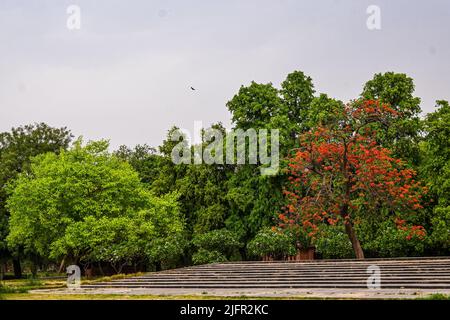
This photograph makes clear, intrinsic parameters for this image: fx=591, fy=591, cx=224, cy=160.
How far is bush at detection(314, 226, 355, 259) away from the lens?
2734 centimetres

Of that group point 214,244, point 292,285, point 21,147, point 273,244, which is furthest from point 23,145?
point 292,285

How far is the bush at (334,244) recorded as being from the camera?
27.3 metres

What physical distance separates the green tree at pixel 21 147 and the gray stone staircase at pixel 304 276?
67.9 feet

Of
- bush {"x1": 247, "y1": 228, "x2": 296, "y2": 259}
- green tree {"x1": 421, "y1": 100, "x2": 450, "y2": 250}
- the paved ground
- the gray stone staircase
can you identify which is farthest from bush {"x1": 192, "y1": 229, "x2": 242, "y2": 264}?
the paved ground

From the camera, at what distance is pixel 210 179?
33.9 m

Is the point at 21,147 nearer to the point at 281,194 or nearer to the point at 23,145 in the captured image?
the point at 23,145

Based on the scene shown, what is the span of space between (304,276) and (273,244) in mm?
9290

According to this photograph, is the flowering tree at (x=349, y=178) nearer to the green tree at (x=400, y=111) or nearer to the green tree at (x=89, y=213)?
the green tree at (x=400, y=111)

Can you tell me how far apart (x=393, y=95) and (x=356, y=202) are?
236 inches

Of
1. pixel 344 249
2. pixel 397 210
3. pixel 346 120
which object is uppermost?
pixel 346 120

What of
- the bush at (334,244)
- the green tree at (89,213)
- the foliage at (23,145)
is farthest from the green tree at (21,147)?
the bush at (334,244)

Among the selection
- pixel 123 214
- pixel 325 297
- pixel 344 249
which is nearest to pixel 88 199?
pixel 123 214

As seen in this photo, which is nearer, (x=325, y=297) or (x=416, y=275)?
(x=325, y=297)

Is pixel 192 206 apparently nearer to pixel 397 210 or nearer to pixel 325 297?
pixel 397 210
